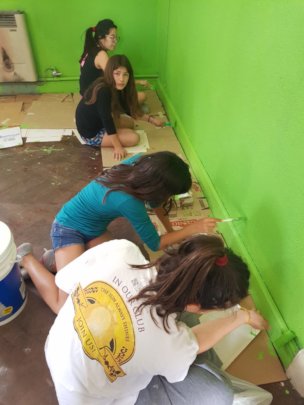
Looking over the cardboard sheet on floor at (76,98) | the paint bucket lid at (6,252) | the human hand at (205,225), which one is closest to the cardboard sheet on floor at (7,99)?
the cardboard sheet on floor at (76,98)

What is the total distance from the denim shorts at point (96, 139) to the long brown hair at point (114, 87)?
0.49ft

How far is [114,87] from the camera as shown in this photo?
6.37 ft

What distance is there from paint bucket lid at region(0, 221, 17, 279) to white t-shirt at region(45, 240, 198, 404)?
37 centimetres

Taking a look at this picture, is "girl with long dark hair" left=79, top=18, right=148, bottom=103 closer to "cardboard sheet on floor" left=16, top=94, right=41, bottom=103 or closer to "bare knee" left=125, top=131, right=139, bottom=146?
"bare knee" left=125, top=131, right=139, bottom=146

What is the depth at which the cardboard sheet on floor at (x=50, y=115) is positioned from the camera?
2.45 meters

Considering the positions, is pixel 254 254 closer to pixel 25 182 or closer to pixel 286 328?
pixel 286 328

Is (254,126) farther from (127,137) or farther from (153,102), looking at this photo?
(153,102)

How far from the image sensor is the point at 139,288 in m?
0.76

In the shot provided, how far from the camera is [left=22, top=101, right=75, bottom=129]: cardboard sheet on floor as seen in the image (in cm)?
245

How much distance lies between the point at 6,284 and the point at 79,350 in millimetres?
517

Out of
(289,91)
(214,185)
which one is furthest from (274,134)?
(214,185)

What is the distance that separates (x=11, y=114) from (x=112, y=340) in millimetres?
2341

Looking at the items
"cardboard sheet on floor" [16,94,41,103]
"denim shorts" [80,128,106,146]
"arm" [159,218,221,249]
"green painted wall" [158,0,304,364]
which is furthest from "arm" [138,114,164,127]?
"arm" [159,218,221,249]

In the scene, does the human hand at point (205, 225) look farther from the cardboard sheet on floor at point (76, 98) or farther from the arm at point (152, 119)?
the cardboard sheet on floor at point (76, 98)
